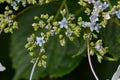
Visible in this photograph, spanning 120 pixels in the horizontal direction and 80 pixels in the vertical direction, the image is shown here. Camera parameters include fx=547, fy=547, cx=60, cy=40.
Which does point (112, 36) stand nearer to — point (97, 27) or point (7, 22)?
point (97, 27)

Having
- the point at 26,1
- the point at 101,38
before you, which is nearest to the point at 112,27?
the point at 101,38

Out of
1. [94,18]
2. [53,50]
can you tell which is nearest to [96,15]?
[94,18]

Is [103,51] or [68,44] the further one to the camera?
[68,44]

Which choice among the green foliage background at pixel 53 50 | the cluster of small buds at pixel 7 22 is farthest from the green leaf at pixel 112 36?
the cluster of small buds at pixel 7 22

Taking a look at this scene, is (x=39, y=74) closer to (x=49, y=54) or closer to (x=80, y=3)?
(x=49, y=54)

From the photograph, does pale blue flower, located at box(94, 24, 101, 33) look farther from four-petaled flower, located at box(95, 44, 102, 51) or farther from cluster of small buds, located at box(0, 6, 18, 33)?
cluster of small buds, located at box(0, 6, 18, 33)

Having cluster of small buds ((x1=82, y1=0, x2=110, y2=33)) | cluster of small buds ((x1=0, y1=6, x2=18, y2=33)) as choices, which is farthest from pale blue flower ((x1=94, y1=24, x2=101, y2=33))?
cluster of small buds ((x1=0, y1=6, x2=18, y2=33))
